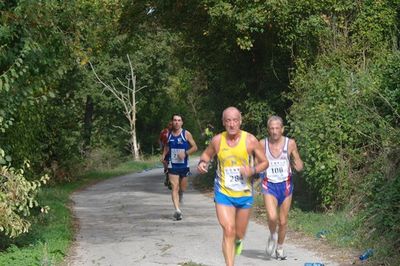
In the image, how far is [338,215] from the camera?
1105 centimetres

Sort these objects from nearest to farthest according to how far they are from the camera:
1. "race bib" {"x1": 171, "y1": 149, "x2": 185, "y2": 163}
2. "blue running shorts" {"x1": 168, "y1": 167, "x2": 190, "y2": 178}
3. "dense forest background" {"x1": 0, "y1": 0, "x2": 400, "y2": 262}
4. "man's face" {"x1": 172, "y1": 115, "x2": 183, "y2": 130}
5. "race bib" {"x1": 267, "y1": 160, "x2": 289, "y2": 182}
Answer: "dense forest background" {"x1": 0, "y1": 0, "x2": 400, "y2": 262} < "race bib" {"x1": 267, "y1": 160, "x2": 289, "y2": 182} < "man's face" {"x1": 172, "y1": 115, "x2": 183, "y2": 130} < "race bib" {"x1": 171, "y1": 149, "x2": 185, "y2": 163} < "blue running shorts" {"x1": 168, "y1": 167, "x2": 190, "y2": 178}

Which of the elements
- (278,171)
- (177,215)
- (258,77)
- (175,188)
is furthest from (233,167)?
(258,77)

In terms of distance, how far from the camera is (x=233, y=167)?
7488mm

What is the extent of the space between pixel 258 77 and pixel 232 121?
468 inches

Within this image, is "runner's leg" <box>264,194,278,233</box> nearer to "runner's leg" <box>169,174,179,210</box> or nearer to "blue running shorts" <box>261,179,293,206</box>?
"blue running shorts" <box>261,179,293,206</box>

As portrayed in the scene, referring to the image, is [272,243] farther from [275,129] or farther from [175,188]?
[175,188]

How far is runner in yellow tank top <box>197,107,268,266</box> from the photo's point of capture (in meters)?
7.46

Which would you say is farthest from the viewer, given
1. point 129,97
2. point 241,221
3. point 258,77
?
point 129,97

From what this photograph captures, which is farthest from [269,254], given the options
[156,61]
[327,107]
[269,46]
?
[156,61]

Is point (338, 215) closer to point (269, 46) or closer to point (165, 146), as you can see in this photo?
point (165, 146)

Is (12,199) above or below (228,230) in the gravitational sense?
above

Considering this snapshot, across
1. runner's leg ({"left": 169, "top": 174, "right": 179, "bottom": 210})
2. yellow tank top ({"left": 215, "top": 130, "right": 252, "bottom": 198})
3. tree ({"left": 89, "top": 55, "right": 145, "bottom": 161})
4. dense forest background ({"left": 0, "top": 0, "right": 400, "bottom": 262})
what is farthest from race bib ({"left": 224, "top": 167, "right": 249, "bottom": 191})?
tree ({"left": 89, "top": 55, "right": 145, "bottom": 161})

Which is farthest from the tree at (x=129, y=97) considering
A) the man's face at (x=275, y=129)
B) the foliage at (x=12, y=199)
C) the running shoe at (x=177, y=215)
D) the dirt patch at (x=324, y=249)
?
the foliage at (x=12, y=199)

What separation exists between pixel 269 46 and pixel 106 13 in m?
4.87
